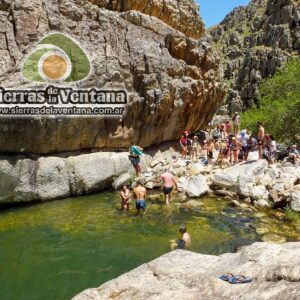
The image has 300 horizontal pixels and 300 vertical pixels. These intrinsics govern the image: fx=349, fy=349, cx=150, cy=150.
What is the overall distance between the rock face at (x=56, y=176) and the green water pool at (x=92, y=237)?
78cm

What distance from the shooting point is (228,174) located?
20.0 meters

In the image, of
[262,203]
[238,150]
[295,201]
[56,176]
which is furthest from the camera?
[238,150]

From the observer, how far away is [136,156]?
21531 mm

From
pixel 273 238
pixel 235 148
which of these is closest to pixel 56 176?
pixel 235 148

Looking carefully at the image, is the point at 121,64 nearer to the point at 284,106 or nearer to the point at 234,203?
the point at 234,203

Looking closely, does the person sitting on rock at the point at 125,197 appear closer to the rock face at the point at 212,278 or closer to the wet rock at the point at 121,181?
the wet rock at the point at 121,181

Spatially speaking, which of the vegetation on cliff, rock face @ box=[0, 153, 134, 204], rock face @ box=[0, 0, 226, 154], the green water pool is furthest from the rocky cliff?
the green water pool

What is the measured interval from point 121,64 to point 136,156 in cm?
574

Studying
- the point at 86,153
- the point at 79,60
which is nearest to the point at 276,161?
the point at 86,153

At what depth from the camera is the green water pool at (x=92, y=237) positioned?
10883 mm

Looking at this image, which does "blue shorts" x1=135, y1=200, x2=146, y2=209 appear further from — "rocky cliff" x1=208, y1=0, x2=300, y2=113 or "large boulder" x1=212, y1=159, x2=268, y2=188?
"rocky cliff" x1=208, y1=0, x2=300, y2=113

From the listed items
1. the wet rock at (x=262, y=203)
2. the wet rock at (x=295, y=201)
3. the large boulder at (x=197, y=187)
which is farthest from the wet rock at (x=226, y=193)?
the wet rock at (x=295, y=201)

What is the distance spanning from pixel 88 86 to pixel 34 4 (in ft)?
17.0

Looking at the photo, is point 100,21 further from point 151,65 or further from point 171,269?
point 171,269
